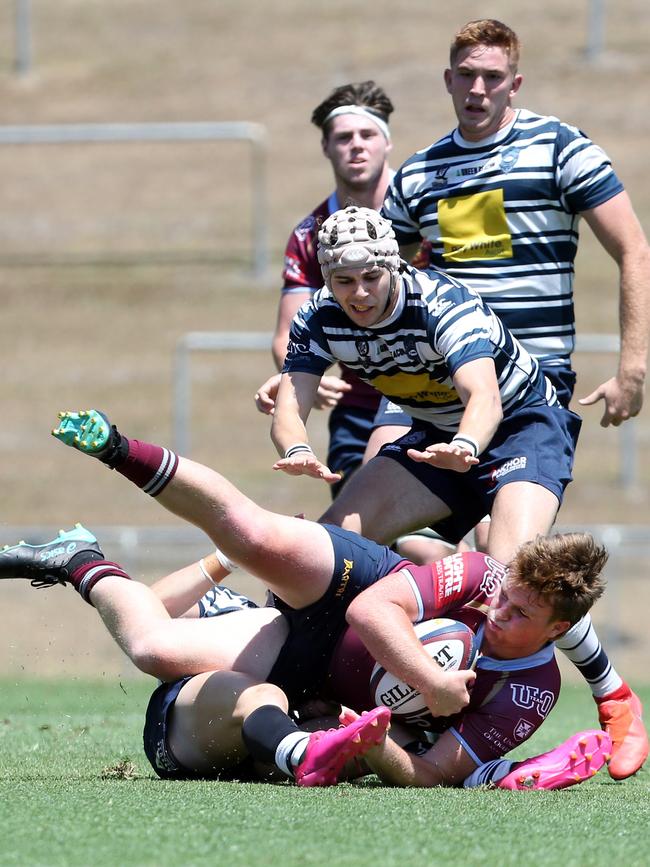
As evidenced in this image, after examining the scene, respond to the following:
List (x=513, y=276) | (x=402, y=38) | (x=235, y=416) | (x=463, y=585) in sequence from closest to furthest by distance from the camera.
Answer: (x=463, y=585), (x=513, y=276), (x=235, y=416), (x=402, y=38)

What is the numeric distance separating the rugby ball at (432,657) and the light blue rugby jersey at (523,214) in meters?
1.38

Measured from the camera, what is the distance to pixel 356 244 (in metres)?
4.60

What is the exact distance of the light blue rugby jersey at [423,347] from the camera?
4.72 metres

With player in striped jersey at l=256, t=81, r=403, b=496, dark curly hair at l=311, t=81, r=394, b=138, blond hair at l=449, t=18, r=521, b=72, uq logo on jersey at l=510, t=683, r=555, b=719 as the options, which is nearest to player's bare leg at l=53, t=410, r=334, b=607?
uq logo on jersey at l=510, t=683, r=555, b=719

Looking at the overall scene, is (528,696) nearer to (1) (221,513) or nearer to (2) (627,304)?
(1) (221,513)

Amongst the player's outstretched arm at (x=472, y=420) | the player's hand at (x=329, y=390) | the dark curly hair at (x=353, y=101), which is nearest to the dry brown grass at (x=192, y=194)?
the dark curly hair at (x=353, y=101)

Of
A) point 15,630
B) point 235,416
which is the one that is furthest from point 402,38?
point 15,630

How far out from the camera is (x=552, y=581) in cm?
402

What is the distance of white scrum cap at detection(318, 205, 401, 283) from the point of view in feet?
15.1

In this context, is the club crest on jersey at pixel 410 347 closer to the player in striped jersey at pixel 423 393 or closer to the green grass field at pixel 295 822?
the player in striped jersey at pixel 423 393

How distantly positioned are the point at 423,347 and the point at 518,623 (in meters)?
1.07

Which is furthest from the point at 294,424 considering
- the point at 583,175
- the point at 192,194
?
the point at 192,194

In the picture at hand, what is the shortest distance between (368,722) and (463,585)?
1.96ft

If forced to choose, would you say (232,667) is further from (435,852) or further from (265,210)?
(265,210)
